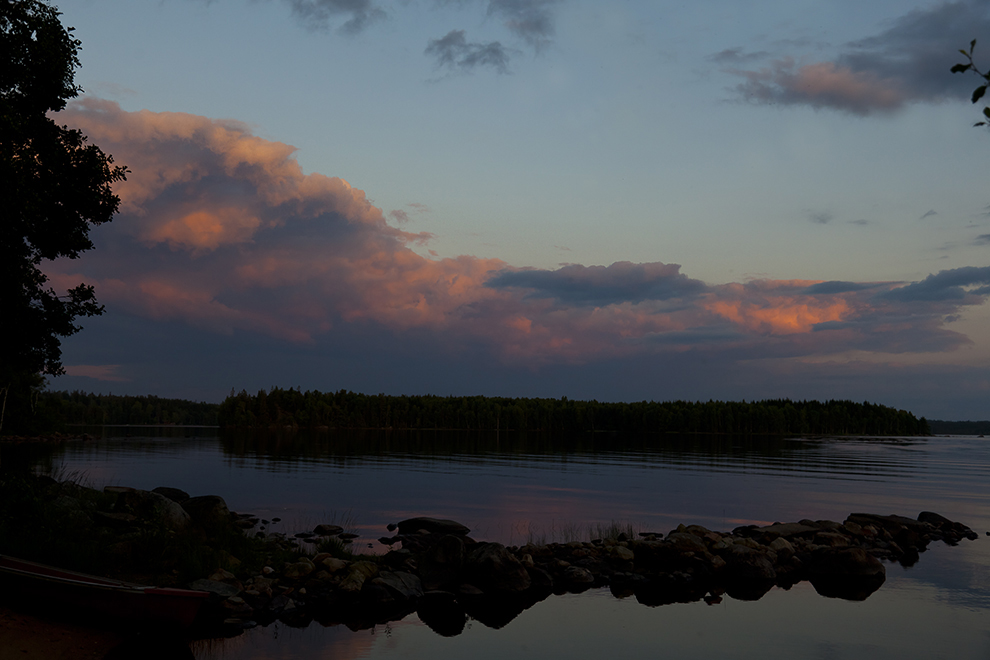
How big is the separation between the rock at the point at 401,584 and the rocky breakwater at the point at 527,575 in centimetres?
5

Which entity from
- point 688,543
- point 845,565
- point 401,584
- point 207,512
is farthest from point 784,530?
point 207,512

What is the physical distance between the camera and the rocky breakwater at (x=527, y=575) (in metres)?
23.1

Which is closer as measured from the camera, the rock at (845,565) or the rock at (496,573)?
the rock at (496,573)

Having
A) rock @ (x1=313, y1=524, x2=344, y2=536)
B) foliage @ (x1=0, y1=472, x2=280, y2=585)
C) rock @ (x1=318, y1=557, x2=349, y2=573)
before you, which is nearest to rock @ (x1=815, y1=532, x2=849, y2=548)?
rock @ (x1=318, y1=557, x2=349, y2=573)

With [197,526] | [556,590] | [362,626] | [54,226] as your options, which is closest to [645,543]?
[556,590]

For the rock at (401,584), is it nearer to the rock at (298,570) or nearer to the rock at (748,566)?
the rock at (298,570)

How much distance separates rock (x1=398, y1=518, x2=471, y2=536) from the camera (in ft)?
127

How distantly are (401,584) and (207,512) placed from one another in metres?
12.4

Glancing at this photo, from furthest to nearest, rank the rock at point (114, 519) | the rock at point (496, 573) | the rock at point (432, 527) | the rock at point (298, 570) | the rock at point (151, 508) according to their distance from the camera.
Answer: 1. the rock at point (432, 527)
2. the rock at point (151, 508)
3. the rock at point (496, 573)
4. the rock at point (114, 519)
5. the rock at point (298, 570)

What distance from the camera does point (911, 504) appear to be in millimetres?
57188

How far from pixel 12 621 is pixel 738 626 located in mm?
21498

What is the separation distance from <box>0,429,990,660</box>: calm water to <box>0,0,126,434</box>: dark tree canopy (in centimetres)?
1515

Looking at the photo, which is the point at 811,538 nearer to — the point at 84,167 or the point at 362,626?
the point at 362,626

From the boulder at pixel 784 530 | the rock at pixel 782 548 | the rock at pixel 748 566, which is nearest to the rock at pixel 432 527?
the rock at pixel 748 566
